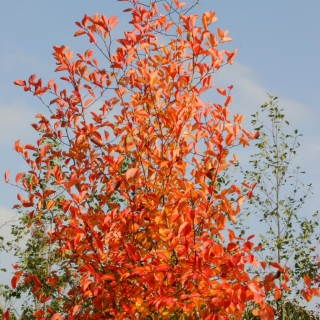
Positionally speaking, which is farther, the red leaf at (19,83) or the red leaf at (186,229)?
the red leaf at (19,83)

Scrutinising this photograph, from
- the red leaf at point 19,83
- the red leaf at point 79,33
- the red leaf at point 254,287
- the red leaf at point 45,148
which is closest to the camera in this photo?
the red leaf at point 254,287

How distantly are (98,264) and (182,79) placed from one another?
151 cm

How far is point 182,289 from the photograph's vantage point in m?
3.00

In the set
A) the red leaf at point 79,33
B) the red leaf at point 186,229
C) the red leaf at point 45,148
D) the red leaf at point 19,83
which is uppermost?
the red leaf at point 79,33

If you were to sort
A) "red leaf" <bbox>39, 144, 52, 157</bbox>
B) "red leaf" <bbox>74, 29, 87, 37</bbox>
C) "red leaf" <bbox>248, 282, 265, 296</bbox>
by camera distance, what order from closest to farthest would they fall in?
1. "red leaf" <bbox>248, 282, 265, 296</bbox>
2. "red leaf" <bbox>39, 144, 52, 157</bbox>
3. "red leaf" <bbox>74, 29, 87, 37</bbox>

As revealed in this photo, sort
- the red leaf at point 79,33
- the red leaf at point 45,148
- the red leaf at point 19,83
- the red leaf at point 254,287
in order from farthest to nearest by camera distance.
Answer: the red leaf at point 19,83 → the red leaf at point 79,33 → the red leaf at point 45,148 → the red leaf at point 254,287

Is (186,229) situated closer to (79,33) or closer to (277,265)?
(277,265)

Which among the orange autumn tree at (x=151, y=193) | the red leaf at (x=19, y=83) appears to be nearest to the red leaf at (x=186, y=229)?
the orange autumn tree at (x=151, y=193)

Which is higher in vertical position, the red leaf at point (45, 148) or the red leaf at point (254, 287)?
the red leaf at point (45, 148)

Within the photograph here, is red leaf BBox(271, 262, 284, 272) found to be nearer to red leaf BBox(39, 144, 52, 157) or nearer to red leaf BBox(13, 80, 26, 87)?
red leaf BBox(39, 144, 52, 157)

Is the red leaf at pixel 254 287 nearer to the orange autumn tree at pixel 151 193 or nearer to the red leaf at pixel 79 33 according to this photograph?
the orange autumn tree at pixel 151 193

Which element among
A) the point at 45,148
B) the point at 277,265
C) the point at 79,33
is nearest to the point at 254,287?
the point at 277,265

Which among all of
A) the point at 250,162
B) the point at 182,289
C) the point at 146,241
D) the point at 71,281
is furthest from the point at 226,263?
the point at 250,162

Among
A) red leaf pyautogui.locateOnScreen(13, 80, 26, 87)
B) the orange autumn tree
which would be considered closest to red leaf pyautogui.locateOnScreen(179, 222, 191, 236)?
the orange autumn tree
